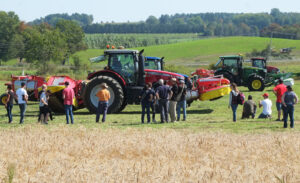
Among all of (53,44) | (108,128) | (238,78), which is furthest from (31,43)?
(108,128)

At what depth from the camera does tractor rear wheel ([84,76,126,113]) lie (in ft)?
69.6

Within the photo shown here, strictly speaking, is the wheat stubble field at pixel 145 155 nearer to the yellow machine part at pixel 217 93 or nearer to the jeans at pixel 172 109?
the jeans at pixel 172 109

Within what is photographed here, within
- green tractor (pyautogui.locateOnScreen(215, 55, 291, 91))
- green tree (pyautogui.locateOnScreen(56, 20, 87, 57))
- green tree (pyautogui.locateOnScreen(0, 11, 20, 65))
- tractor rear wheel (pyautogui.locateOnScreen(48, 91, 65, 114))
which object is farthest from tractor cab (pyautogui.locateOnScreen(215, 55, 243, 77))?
green tree (pyautogui.locateOnScreen(56, 20, 87, 57))

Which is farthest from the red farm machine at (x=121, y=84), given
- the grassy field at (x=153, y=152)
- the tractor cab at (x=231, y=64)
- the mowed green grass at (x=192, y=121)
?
the tractor cab at (x=231, y=64)

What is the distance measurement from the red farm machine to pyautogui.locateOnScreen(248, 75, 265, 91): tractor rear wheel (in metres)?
12.9

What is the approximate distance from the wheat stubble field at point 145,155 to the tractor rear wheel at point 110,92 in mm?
5290

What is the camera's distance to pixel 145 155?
12.2 meters

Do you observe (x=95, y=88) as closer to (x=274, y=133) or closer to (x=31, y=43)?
(x=274, y=133)

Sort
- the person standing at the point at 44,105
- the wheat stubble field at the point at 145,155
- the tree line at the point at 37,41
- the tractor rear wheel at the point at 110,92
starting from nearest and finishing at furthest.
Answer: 1. the wheat stubble field at the point at 145,155
2. the person standing at the point at 44,105
3. the tractor rear wheel at the point at 110,92
4. the tree line at the point at 37,41

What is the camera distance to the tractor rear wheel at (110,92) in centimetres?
2122

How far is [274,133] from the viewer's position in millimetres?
15703

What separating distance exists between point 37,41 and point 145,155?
83610mm

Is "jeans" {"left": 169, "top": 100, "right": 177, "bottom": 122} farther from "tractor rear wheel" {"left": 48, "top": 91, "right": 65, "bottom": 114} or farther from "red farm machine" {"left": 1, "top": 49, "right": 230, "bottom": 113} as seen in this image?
"tractor rear wheel" {"left": 48, "top": 91, "right": 65, "bottom": 114}

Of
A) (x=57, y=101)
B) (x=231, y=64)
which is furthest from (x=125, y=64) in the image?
(x=231, y=64)
